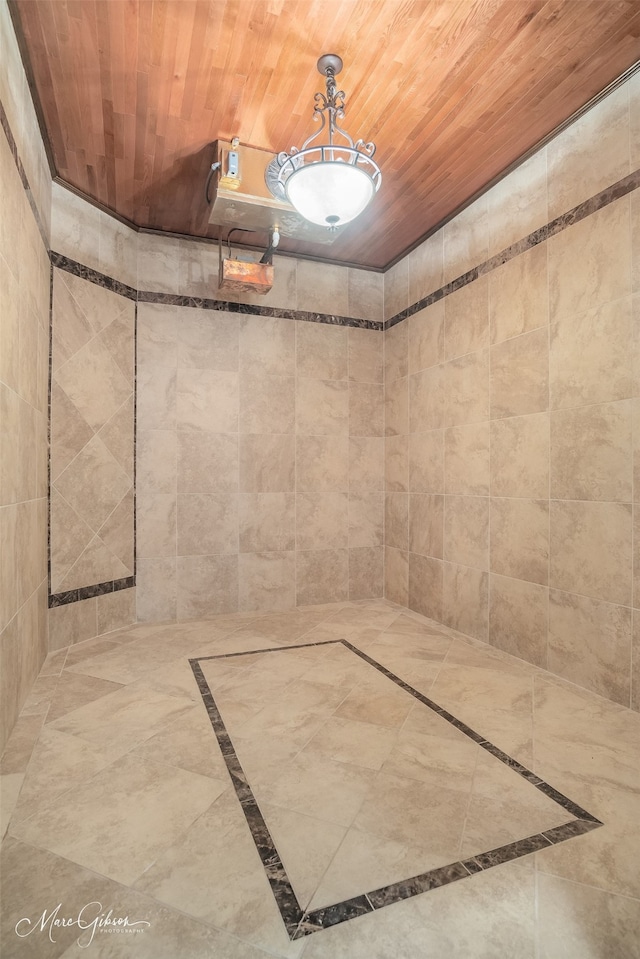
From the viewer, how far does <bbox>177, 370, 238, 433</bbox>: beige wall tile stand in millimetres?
4082

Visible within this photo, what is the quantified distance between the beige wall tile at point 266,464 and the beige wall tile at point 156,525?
0.59 meters

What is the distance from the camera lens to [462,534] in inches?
146

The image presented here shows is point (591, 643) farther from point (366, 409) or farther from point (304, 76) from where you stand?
point (304, 76)

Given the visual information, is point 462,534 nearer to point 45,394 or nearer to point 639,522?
point 639,522

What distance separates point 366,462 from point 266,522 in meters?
1.11

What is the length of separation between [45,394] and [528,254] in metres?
3.15

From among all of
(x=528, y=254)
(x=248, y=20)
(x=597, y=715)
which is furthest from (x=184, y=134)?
(x=597, y=715)

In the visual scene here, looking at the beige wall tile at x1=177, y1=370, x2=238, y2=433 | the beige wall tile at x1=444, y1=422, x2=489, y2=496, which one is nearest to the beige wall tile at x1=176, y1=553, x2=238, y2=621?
the beige wall tile at x1=177, y1=370, x2=238, y2=433

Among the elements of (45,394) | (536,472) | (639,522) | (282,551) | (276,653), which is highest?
(45,394)

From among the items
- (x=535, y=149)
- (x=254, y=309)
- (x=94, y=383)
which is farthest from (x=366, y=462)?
(x=535, y=149)

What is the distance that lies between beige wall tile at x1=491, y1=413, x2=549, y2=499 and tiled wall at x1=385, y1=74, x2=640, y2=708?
0.4 inches

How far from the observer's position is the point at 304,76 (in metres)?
2.48

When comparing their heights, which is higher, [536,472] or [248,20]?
[248,20]

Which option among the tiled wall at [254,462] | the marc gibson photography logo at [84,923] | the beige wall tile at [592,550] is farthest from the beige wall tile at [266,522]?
the marc gibson photography logo at [84,923]
